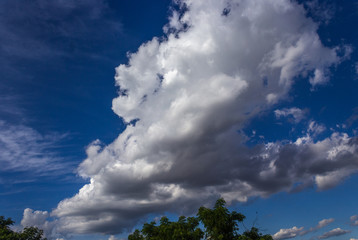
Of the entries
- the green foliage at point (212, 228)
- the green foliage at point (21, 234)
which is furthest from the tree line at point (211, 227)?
the green foliage at point (21, 234)

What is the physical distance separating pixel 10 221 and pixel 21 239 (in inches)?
651

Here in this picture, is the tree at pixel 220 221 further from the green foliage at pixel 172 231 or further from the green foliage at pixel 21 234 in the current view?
the green foliage at pixel 21 234

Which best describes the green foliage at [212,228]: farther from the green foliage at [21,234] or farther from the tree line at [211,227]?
the green foliage at [21,234]

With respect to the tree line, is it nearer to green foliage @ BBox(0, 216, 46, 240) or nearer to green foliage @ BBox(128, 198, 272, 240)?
green foliage @ BBox(128, 198, 272, 240)

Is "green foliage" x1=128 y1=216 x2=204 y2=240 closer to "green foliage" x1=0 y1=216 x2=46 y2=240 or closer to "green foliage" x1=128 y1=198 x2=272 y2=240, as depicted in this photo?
"green foliage" x1=128 y1=198 x2=272 y2=240

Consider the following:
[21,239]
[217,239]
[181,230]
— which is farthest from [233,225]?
[21,239]

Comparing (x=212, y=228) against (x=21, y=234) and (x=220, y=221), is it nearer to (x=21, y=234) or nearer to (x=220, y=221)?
(x=220, y=221)

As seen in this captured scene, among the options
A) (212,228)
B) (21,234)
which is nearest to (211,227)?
(212,228)

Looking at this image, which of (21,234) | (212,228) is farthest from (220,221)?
(21,234)

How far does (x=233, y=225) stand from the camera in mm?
44469

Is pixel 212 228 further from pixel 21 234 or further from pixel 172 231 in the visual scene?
pixel 21 234

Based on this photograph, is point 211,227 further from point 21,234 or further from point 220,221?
point 21,234

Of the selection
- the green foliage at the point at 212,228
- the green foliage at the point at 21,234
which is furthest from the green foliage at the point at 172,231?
the green foliage at the point at 21,234

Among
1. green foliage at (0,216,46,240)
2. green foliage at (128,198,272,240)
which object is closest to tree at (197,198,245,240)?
green foliage at (128,198,272,240)
